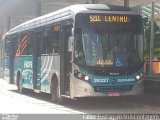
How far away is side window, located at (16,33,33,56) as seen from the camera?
22270 mm

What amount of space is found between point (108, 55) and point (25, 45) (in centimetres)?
778

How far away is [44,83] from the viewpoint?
1969cm

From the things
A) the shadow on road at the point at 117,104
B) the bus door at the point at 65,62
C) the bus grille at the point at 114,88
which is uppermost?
the bus door at the point at 65,62

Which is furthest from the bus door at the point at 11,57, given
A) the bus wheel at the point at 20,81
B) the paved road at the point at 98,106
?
the paved road at the point at 98,106

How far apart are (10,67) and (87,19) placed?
1152 centimetres

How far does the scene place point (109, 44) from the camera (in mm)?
16156

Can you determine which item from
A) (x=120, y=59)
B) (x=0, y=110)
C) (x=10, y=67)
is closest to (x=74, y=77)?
(x=120, y=59)

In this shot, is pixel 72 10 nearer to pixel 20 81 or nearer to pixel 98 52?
pixel 98 52

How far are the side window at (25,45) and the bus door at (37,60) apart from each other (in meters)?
0.84

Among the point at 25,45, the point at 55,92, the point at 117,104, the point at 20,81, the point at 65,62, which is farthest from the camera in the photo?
the point at 20,81

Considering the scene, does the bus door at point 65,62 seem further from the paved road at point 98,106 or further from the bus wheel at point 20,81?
the bus wheel at point 20,81

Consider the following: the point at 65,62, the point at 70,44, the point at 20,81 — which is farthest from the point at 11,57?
the point at 70,44

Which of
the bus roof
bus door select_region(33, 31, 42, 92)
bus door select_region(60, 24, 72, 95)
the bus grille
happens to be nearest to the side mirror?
bus door select_region(60, 24, 72, 95)

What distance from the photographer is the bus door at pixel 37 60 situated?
20.6 metres
